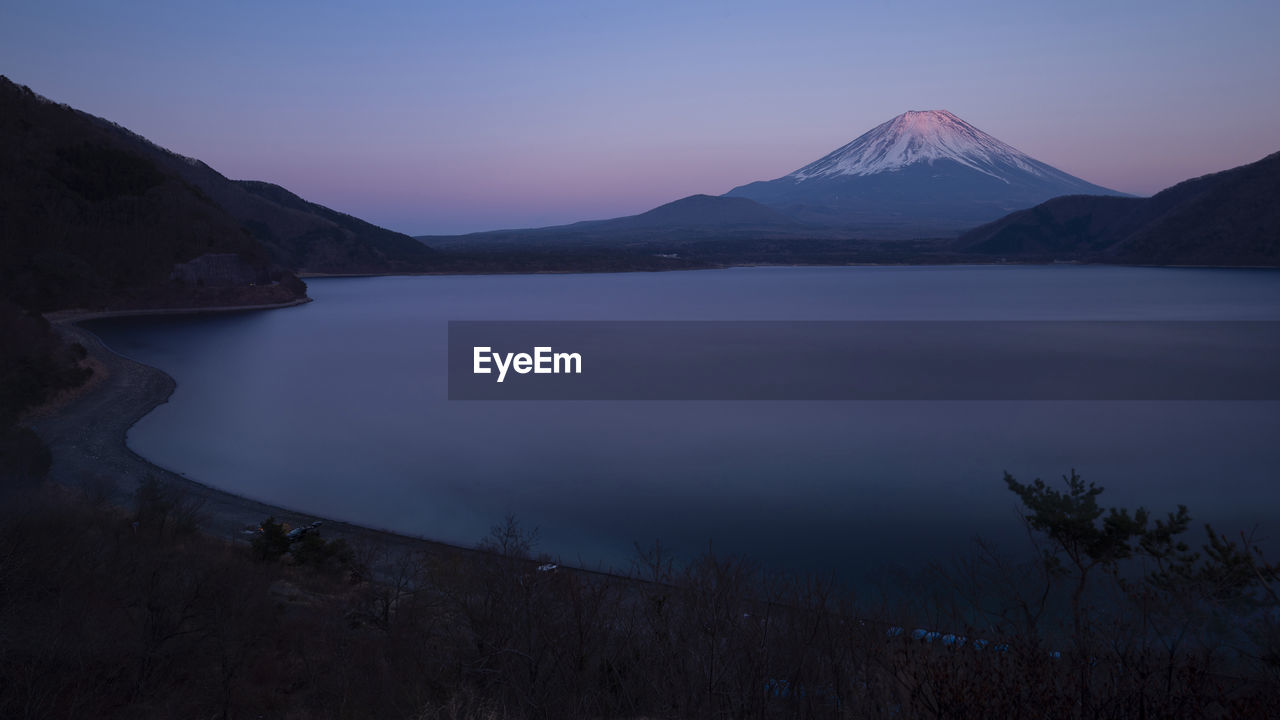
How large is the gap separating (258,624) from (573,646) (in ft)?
8.37

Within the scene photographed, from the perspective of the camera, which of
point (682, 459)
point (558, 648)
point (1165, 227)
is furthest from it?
point (1165, 227)

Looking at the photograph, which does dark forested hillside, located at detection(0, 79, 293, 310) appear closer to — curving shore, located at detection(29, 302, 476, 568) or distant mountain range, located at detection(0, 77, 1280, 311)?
distant mountain range, located at detection(0, 77, 1280, 311)

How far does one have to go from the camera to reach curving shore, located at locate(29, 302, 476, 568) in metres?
8.82

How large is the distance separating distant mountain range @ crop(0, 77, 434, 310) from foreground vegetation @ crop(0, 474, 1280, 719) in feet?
104

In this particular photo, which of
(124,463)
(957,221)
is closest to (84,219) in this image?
(124,463)

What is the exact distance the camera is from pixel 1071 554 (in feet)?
21.6

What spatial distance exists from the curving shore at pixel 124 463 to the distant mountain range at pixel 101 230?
17.0 metres

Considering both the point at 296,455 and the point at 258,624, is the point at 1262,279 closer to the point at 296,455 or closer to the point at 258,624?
the point at 296,455

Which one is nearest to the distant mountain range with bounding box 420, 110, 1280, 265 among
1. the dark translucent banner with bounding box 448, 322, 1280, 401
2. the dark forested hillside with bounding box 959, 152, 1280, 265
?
the dark forested hillside with bounding box 959, 152, 1280, 265

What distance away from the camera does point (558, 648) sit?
3979 millimetres

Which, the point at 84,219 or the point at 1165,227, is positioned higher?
the point at 1165,227

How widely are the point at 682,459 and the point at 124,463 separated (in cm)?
837

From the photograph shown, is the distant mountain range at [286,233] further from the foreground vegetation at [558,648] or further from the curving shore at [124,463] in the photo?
the foreground vegetation at [558,648]

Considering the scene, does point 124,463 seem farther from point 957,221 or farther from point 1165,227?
point 957,221
